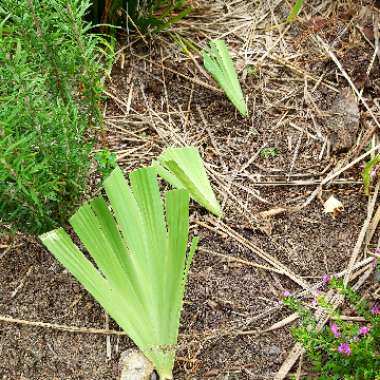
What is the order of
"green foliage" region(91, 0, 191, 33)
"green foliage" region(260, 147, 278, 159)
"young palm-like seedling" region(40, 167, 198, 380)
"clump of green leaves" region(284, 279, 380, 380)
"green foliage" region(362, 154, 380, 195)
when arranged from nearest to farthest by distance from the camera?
"clump of green leaves" region(284, 279, 380, 380)
"young palm-like seedling" region(40, 167, 198, 380)
"green foliage" region(362, 154, 380, 195)
"green foliage" region(260, 147, 278, 159)
"green foliage" region(91, 0, 191, 33)

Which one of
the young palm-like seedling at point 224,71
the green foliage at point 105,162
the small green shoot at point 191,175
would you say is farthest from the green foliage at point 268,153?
the green foliage at point 105,162

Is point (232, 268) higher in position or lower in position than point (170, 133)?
lower

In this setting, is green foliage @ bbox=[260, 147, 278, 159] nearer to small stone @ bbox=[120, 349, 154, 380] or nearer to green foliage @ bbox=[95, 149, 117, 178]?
green foliage @ bbox=[95, 149, 117, 178]

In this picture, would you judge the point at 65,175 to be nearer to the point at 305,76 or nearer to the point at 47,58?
the point at 47,58

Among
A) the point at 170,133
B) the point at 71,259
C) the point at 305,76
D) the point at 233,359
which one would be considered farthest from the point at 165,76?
the point at 233,359

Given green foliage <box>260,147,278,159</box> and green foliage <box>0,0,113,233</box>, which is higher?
green foliage <box>0,0,113,233</box>

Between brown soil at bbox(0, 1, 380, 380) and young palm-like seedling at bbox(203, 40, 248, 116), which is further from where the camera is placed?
young palm-like seedling at bbox(203, 40, 248, 116)

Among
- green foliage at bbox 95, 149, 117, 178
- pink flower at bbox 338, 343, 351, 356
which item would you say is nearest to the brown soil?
green foliage at bbox 95, 149, 117, 178
